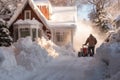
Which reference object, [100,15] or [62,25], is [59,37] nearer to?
[62,25]

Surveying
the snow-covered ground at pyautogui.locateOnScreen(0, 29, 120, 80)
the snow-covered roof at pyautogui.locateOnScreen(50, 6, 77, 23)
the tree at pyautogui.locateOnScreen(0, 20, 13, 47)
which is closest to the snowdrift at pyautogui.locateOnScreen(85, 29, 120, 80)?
the snow-covered ground at pyautogui.locateOnScreen(0, 29, 120, 80)

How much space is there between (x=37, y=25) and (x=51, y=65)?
60.3 feet

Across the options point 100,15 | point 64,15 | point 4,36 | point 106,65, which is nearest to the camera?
point 106,65

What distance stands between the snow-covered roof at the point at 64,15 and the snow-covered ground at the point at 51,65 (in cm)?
1832

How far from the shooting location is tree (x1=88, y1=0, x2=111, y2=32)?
147 ft

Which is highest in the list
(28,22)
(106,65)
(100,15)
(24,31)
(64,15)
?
(64,15)

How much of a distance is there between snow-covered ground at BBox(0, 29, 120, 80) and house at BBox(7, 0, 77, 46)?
1643cm

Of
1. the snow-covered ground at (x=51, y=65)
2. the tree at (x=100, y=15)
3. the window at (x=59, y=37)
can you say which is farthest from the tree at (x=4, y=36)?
the snow-covered ground at (x=51, y=65)

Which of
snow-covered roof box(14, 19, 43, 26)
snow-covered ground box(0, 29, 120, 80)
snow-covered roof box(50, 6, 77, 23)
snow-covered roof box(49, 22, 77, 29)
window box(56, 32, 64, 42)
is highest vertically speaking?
snow-covered roof box(50, 6, 77, 23)

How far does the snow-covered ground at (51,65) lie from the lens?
41.4 ft

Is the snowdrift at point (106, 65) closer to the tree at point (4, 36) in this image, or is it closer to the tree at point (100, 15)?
the tree at point (4, 36)

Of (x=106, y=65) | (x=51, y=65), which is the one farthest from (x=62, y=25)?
(x=106, y=65)

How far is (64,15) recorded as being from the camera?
39.2m

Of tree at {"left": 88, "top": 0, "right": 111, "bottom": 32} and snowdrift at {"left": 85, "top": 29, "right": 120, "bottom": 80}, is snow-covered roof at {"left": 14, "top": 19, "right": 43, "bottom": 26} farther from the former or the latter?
snowdrift at {"left": 85, "top": 29, "right": 120, "bottom": 80}
